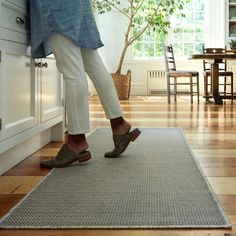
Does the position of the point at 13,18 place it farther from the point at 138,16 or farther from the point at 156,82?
the point at 156,82

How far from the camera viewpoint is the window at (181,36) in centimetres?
903

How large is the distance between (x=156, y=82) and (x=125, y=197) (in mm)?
7720

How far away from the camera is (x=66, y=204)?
55.0 inches

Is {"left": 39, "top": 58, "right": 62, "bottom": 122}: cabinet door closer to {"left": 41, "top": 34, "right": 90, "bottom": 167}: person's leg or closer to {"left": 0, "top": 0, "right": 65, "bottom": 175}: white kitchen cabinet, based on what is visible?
{"left": 0, "top": 0, "right": 65, "bottom": 175}: white kitchen cabinet

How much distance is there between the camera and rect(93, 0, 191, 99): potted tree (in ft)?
25.0

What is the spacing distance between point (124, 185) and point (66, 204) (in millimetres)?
311

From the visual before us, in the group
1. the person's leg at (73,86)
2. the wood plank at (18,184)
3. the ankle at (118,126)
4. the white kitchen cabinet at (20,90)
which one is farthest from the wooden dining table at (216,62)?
the wood plank at (18,184)

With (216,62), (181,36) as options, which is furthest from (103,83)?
(181,36)

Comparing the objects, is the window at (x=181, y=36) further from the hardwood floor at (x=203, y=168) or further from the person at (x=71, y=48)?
the person at (x=71, y=48)

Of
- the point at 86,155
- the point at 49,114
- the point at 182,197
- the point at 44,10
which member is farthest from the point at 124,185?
the point at 49,114

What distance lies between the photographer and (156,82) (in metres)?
9.10

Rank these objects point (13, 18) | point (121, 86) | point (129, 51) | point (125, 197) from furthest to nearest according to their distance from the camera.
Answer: point (129, 51) < point (121, 86) < point (13, 18) < point (125, 197)

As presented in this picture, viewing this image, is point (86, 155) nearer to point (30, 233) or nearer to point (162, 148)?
point (162, 148)

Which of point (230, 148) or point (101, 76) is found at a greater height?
point (101, 76)
